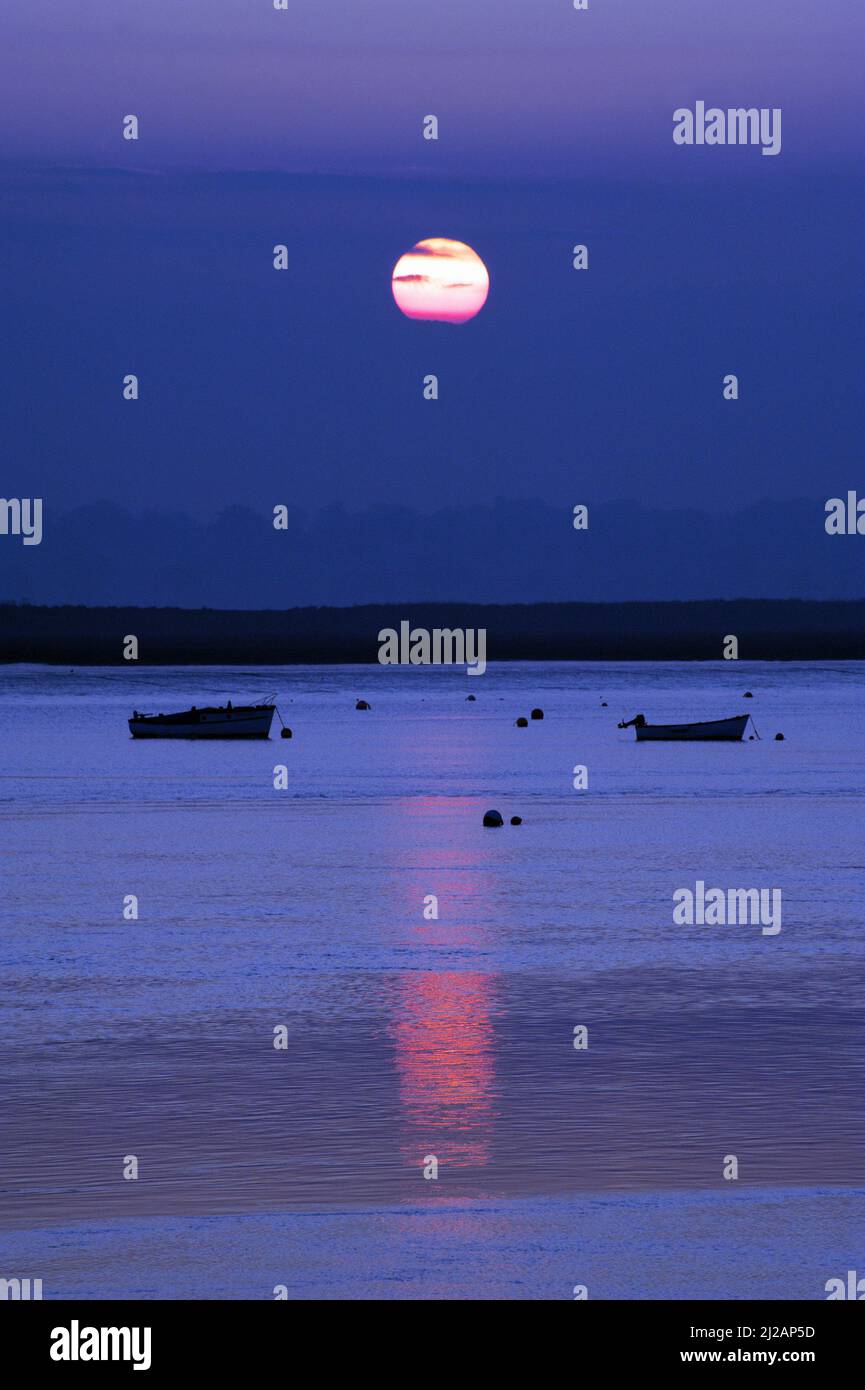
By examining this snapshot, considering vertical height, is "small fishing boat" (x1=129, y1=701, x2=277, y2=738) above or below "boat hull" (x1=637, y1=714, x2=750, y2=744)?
above

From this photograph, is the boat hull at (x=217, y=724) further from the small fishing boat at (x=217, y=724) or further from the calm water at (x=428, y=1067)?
the calm water at (x=428, y=1067)

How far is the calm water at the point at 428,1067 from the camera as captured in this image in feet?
46.8

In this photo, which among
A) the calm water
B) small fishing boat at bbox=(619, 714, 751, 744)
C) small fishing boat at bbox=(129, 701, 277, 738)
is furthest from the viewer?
small fishing boat at bbox=(129, 701, 277, 738)

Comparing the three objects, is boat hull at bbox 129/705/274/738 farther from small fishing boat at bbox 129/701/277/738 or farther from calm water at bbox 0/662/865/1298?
calm water at bbox 0/662/865/1298

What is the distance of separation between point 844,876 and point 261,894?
12.2 meters

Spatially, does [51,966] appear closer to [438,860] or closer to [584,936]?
[584,936]

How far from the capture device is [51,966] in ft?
94.3

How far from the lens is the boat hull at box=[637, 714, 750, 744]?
115 meters

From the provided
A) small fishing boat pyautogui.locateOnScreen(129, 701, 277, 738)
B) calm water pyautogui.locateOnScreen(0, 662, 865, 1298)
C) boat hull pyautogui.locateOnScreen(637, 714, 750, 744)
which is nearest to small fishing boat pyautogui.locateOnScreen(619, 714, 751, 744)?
boat hull pyautogui.locateOnScreen(637, 714, 750, 744)

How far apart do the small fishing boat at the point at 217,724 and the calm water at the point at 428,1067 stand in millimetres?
63315

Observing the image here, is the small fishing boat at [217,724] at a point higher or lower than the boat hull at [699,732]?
higher

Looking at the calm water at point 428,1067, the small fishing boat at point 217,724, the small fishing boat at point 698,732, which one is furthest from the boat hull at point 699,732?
the calm water at point 428,1067

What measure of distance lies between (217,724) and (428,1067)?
9673cm
